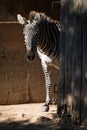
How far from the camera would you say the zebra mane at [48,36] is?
11.0 m

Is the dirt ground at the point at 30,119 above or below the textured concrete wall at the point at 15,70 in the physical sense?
below

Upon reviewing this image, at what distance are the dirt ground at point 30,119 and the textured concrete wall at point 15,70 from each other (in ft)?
1.01

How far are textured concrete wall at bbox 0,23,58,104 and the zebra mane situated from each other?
0.88 meters

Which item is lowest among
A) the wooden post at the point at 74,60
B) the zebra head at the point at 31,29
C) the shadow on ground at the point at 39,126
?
the shadow on ground at the point at 39,126

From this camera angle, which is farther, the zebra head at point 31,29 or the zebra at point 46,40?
the zebra at point 46,40

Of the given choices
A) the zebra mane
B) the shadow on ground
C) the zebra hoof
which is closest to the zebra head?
the zebra mane

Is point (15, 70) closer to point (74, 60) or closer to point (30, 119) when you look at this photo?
point (30, 119)

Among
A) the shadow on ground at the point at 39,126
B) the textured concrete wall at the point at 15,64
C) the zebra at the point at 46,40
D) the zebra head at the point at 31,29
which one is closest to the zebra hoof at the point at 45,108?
the zebra at the point at 46,40

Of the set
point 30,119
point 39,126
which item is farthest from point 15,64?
point 39,126

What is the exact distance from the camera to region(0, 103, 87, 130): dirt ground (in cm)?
904

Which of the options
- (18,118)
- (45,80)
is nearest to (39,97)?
(45,80)

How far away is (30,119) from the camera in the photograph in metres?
9.85

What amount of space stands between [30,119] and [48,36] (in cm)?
217

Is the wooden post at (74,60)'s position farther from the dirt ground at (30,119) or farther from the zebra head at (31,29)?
the zebra head at (31,29)
